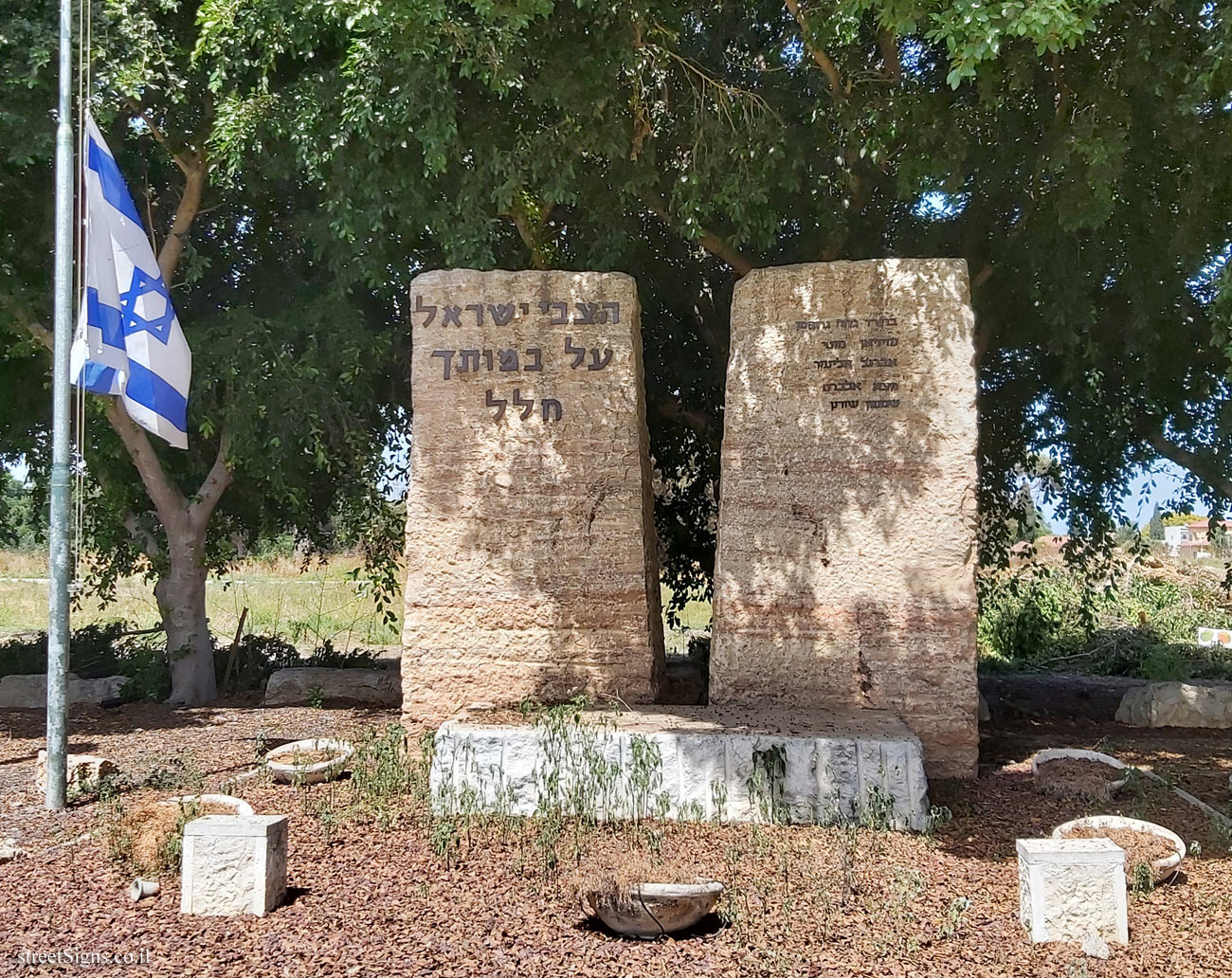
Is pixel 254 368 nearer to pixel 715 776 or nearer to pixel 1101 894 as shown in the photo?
pixel 715 776

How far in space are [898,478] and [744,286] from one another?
5.24 feet

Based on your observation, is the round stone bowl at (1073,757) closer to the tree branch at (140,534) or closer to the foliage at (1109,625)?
the foliage at (1109,625)

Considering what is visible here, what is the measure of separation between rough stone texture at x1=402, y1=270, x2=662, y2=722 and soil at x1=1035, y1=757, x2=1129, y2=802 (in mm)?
2413

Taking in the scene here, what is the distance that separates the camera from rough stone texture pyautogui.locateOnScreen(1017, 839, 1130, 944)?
13.5 ft

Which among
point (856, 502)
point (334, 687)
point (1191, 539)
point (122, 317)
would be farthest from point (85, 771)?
point (1191, 539)

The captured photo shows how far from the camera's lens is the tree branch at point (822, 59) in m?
6.95

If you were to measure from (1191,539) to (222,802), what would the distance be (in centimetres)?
2780

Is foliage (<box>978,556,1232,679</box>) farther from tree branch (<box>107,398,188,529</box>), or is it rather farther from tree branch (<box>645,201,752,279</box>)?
tree branch (<box>107,398,188,529</box>)

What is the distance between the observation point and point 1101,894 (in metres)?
4.14

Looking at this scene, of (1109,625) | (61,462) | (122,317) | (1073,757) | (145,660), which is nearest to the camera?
(61,462)

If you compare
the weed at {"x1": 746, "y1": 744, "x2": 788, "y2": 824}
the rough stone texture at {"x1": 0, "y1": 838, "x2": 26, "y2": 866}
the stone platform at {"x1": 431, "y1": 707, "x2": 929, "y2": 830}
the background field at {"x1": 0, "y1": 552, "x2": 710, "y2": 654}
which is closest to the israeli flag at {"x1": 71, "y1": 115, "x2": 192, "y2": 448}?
the rough stone texture at {"x1": 0, "y1": 838, "x2": 26, "y2": 866}

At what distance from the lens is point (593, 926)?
4.35 meters

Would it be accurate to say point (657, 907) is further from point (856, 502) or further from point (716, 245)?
point (716, 245)

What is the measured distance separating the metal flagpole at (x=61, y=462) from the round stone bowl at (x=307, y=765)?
3.80ft
